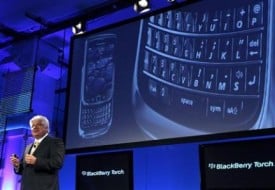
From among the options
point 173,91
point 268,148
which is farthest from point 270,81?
point 173,91

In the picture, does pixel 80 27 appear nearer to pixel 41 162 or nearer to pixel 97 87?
pixel 97 87

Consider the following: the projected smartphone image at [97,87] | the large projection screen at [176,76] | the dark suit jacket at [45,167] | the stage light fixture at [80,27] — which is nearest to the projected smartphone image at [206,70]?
the large projection screen at [176,76]

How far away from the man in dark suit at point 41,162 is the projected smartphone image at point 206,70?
0.97 metres

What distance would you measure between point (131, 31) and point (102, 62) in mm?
443

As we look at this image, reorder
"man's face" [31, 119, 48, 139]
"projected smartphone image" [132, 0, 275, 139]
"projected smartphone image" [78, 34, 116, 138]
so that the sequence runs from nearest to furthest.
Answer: "man's face" [31, 119, 48, 139] → "projected smartphone image" [132, 0, 275, 139] → "projected smartphone image" [78, 34, 116, 138]

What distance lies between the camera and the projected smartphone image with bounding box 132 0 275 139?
306 cm

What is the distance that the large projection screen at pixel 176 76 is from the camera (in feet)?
10.2

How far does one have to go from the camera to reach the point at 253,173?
2.77 metres

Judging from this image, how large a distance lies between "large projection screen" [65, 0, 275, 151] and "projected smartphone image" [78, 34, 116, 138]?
10mm

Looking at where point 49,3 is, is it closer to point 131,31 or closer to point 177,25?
point 131,31

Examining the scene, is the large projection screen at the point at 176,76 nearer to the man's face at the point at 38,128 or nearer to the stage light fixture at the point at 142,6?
the stage light fixture at the point at 142,6

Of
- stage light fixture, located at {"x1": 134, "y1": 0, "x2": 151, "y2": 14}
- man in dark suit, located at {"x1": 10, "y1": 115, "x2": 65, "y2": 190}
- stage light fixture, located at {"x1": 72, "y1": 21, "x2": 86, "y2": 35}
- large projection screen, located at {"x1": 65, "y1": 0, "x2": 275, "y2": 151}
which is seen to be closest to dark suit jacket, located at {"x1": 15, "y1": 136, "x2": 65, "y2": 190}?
man in dark suit, located at {"x1": 10, "y1": 115, "x2": 65, "y2": 190}

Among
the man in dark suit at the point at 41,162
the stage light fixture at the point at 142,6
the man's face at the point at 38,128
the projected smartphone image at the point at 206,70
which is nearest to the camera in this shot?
the man in dark suit at the point at 41,162

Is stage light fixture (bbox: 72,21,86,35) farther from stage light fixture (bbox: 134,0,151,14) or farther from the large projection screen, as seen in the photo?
stage light fixture (bbox: 134,0,151,14)
